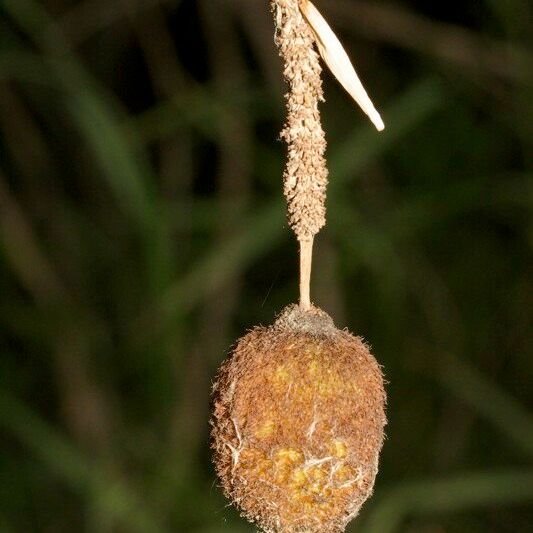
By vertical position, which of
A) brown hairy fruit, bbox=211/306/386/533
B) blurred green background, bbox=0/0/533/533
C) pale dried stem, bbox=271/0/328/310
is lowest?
brown hairy fruit, bbox=211/306/386/533

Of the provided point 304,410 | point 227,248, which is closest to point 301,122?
point 304,410

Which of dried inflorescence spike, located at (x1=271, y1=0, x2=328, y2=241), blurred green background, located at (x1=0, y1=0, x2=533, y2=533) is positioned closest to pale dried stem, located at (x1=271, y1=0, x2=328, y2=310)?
dried inflorescence spike, located at (x1=271, y1=0, x2=328, y2=241)

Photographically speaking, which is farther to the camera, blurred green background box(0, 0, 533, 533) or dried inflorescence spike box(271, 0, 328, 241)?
blurred green background box(0, 0, 533, 533)

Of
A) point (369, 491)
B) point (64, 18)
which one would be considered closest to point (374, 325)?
point (64, 18)

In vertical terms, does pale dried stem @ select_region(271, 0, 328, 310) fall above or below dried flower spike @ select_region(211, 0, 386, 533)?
above

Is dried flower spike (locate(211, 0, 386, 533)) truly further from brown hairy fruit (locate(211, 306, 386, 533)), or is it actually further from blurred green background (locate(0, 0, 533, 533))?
blurred green background (locate(0, 0, 533, 533))

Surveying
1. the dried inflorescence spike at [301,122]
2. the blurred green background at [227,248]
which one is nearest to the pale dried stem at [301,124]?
the dried inflorescence spike at [301,122]

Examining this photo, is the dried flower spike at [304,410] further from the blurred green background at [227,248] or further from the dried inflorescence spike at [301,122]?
the blurred green background at [227,248]
